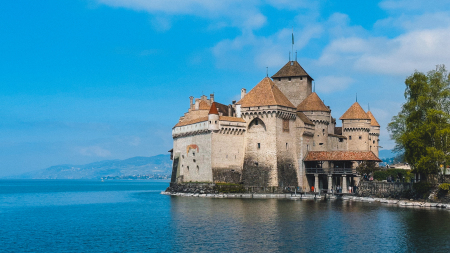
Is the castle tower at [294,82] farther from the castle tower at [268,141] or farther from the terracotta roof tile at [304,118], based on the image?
the castle tower at [268,141]

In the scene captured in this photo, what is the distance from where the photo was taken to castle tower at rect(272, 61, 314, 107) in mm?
74750

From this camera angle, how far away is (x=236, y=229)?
1390 inches

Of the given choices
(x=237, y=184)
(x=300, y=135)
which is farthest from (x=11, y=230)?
(x=300, y=135)

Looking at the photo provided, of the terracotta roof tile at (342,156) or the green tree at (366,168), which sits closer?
the green tree at (366,168)

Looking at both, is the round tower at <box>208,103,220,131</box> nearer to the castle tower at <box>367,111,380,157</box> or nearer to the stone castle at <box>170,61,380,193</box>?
the stone castle at <box>170,61,380,193</box>

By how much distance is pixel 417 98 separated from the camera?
159ft

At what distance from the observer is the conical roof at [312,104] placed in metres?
71.5

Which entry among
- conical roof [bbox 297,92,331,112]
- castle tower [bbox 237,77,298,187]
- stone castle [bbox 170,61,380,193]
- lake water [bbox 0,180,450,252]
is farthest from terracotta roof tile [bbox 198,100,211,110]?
lake water [bbox 0,180,450,252]

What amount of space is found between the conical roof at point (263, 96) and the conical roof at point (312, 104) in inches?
231

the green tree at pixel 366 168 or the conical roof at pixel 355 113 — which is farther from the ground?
the conical roof at pixel 355 113

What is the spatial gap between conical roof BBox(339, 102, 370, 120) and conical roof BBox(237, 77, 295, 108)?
53.1ft

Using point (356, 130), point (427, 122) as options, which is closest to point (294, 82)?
point (356, 130)

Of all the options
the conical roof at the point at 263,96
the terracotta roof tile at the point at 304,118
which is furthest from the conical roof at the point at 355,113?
the conical roof at the point at 263,96

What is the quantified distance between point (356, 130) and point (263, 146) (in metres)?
20.6
